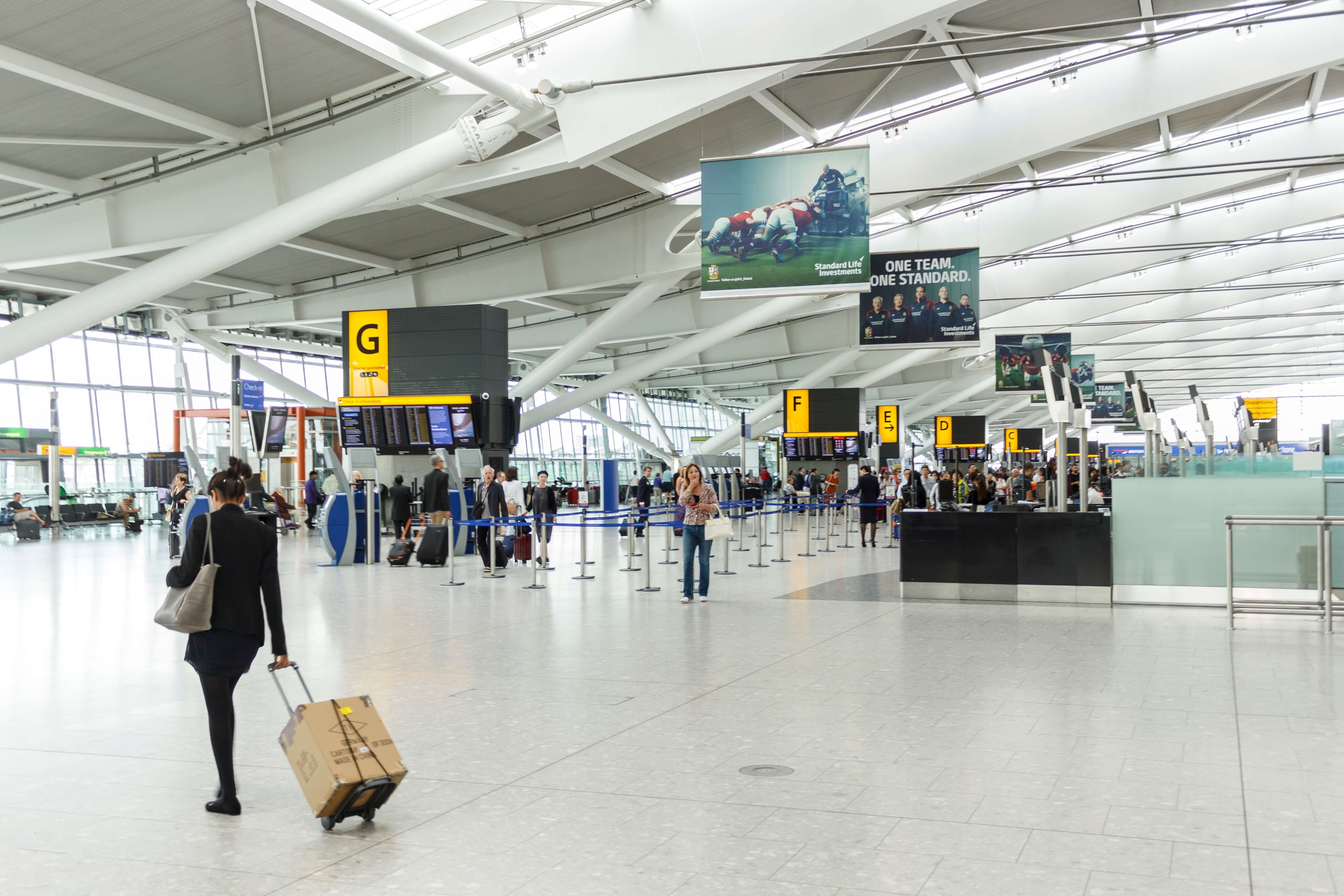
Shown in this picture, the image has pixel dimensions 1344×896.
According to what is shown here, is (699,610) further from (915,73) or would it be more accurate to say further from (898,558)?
(915,73)

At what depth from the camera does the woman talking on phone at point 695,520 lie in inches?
519

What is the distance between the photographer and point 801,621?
1127 cm

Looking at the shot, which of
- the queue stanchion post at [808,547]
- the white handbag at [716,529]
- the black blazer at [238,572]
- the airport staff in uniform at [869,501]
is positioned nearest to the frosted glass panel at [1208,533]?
the white handbag at [716,529]

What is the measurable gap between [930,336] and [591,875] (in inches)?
598

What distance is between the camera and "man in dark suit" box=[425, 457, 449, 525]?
60.4 feet

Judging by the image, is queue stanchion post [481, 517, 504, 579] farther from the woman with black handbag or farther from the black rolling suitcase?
the woman with black handbag

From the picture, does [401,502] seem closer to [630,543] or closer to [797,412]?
[630,543]

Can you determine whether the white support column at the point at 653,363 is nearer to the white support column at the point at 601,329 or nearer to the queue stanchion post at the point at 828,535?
the white support column at the point at 601,329

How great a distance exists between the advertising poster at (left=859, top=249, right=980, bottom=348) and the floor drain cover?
1324 centimetres

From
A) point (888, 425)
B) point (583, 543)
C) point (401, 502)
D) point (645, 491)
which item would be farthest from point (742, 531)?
point (888, 425)

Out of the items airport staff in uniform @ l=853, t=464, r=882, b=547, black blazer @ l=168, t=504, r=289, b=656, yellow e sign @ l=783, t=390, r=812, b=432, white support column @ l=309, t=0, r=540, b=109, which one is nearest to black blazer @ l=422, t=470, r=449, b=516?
white support column @ l=309, t=0, r=540, b=109

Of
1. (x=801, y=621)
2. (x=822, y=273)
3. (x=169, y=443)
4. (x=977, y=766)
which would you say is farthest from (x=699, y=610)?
(x=169, y=443)

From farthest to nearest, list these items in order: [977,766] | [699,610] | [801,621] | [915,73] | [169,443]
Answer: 1. [169,443]
2. [915,73]
3. [699,610]
4. [801,621]
5. [977,766]

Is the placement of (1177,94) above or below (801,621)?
above
